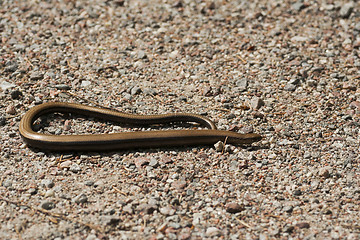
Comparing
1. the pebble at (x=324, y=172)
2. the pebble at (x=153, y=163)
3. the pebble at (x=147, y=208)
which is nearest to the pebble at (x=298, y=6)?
the pebble at (x=324, y=172)

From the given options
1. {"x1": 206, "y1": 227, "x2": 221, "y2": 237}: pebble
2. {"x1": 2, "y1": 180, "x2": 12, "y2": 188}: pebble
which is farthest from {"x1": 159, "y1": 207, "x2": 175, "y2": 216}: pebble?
{"x1": 2, "y1": 180, "x2": 12, "y2": 188}: pebble

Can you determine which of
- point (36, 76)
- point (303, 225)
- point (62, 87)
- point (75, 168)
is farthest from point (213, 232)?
point (36, 76)

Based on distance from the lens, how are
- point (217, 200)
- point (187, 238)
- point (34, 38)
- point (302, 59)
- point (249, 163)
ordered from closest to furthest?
point (187, 238) → point (217, 200) → point (249, 163) → point (302, 59) → point (34, 38)

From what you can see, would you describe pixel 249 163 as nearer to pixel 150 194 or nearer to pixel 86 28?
pixel 150 194

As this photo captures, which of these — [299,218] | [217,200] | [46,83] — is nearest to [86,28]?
[46,83]

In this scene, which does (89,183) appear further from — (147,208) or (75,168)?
(147,208)

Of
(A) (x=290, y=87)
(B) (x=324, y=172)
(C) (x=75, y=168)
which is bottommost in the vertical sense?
(C) (x=75, y=168)
